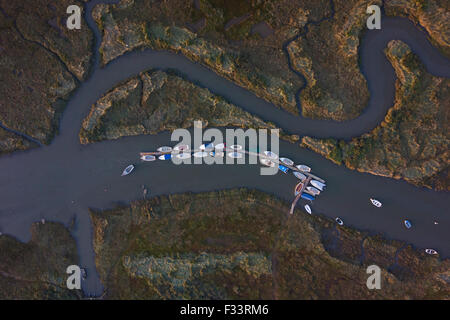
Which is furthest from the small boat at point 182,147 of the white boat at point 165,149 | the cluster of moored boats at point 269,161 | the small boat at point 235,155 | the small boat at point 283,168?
the small boat at point 283,168

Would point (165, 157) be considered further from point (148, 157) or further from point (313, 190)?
point (313, 190)

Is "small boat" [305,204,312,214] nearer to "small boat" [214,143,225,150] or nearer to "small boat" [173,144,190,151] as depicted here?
"small boat" [214,143,225,150]

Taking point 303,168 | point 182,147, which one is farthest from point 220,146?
point 303,168

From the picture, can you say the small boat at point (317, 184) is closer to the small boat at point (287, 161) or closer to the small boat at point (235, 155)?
the small boat at point (287, 161)

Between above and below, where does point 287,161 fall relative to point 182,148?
below
